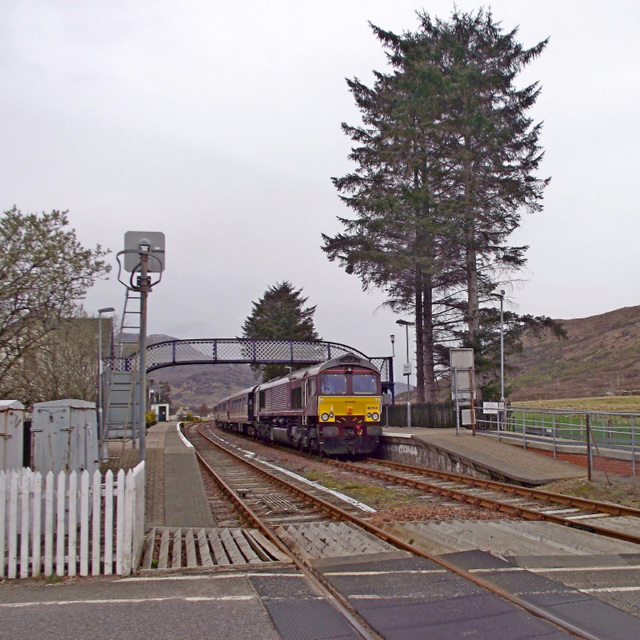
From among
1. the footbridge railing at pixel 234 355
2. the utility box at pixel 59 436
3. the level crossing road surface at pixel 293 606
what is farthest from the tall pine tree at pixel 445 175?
the level crossing road surface at pixel 293 606

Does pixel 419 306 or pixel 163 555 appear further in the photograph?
pixel 419 306

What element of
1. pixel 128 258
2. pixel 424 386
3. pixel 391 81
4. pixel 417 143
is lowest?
pixel 424 386

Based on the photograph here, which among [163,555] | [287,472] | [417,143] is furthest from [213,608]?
[417,143]

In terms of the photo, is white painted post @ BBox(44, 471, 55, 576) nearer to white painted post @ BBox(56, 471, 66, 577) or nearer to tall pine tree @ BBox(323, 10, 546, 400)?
white painted post @ BBox(56, 471, 66, 577)

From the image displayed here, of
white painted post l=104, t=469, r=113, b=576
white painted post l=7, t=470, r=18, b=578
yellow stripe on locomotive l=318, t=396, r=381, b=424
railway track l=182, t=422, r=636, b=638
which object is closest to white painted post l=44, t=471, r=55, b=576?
white painted post l=7, t=470, r=18, b=578

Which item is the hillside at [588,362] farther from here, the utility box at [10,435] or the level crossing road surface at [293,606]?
the level crossing road surface at [293,606]

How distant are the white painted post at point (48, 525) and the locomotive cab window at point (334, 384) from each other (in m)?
15.9

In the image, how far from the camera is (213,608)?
5496 millimetres

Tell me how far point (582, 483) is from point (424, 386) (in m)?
20.3

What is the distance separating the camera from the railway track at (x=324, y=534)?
550 centimetres

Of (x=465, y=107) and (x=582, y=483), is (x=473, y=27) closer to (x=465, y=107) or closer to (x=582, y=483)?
(x=465, y=107)

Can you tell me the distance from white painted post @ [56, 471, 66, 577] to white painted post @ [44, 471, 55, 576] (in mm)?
70

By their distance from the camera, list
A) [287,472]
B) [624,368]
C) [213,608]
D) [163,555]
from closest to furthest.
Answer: [213,608] → [163,555] → [287,472] → [624,368]

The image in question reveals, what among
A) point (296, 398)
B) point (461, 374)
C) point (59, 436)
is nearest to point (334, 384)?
point (296, 398)
